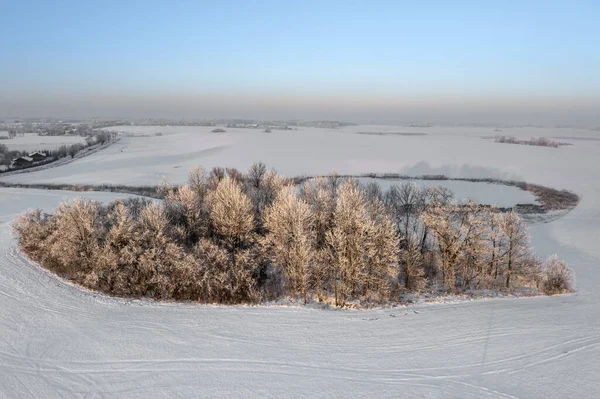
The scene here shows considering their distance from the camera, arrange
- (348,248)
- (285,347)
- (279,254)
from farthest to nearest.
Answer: (279,254), (348,248), (285,347)

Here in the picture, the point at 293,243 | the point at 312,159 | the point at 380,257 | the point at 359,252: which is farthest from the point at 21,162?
the point at 380,257

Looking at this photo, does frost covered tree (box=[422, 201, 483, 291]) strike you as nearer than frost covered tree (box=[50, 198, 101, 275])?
No

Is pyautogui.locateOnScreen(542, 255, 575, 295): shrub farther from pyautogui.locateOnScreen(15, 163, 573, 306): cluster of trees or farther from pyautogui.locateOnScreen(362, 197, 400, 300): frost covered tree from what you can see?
pyautogui.locateOnScreen(362, 197, 400, 300): frost covered tree

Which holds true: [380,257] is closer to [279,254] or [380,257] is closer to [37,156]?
[279,254]

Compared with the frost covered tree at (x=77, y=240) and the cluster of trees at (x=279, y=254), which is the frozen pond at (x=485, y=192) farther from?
the frost covered tree at (x=77, y=240)

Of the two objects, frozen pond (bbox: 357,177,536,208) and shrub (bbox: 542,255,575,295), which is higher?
frozen pond (bbox: 357,177,536,208)

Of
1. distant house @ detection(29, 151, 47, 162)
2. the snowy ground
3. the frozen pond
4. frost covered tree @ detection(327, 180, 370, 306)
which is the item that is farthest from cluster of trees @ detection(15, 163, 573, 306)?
distant house @ detection(29, 151, 47, 162)

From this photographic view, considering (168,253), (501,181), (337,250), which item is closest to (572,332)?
(337,250)
